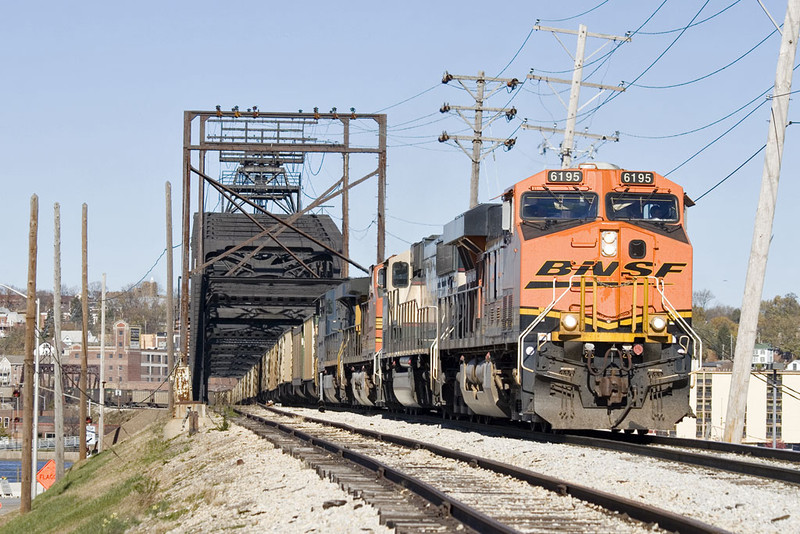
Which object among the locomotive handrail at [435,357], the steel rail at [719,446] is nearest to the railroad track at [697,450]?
the steel rail at [719,446]

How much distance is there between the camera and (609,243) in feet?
50.6

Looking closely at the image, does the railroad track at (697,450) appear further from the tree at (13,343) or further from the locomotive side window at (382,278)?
the tree at (13,343)

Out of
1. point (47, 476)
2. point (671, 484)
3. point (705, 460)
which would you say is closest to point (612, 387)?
point (705, 460)

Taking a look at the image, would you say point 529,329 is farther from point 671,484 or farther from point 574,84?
point 574,84

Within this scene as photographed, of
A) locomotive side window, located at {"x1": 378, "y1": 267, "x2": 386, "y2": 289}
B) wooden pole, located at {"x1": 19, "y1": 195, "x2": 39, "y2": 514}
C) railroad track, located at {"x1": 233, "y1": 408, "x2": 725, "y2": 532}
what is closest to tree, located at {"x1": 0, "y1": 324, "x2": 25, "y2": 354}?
wooden pole, located at {"x1": 19, "y1": 195, "x2": 39, "y2": 514}

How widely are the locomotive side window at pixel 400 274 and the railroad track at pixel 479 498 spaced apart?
10836mm

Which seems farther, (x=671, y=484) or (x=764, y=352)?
(x=764, y=352)

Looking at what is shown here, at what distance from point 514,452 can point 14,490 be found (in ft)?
227

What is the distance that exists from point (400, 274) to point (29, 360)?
10.1 metres

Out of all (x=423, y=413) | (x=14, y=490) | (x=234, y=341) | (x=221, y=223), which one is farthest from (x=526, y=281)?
(x=14, y=490)

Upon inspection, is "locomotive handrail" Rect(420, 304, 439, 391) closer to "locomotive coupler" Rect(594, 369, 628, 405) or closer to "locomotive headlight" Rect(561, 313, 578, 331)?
"locomotive headlight" Rect(561, 313, 578, 331)

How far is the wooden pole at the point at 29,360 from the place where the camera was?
26.7 meters

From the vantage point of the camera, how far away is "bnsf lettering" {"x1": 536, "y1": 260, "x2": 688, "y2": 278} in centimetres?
1525

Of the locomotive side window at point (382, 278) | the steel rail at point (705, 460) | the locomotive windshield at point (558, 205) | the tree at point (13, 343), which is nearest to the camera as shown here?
the steel rail at point (705, 460)
